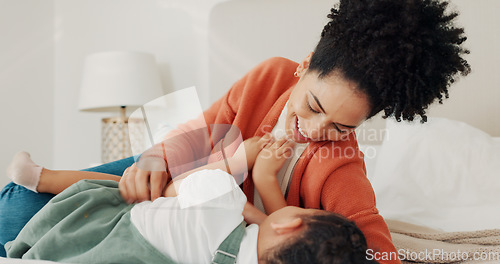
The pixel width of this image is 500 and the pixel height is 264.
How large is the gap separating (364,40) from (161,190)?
0.42 metres

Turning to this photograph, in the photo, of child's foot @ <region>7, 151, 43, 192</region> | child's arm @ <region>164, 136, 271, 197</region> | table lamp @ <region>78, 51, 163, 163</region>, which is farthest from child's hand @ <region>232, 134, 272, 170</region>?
table lamp @ <region>78, 51, 163, 163</region>

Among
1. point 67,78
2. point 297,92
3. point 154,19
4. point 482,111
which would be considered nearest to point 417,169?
point 482,111

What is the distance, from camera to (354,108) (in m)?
0.67

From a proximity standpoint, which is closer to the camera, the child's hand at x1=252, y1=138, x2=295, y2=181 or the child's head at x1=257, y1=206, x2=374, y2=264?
the child's head at x1=257, y1=206, x2=374, y2=264

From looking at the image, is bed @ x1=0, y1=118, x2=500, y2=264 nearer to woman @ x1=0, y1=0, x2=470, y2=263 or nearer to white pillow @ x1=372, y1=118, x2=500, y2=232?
white pillow @ x1=372, y1=118, x2=500, y2=232

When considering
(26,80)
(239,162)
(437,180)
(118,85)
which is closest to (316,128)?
(239,162)

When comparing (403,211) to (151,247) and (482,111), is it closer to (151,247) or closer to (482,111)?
(482,111)

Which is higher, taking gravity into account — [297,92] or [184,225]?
[297,92]

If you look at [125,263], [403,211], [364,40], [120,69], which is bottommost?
[403,211]

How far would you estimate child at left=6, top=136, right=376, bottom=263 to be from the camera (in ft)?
1.81

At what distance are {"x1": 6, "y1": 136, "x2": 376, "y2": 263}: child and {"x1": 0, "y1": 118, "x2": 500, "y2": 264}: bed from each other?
41 cm

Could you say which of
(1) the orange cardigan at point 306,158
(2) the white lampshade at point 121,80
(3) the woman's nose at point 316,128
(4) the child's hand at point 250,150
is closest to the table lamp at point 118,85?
(2) the white lampshade at point 121,80

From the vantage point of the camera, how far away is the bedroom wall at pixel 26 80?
228 cm

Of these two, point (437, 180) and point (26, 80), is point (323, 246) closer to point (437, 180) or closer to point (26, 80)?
point (437, 180)
